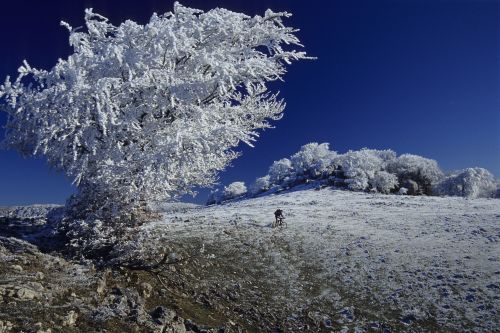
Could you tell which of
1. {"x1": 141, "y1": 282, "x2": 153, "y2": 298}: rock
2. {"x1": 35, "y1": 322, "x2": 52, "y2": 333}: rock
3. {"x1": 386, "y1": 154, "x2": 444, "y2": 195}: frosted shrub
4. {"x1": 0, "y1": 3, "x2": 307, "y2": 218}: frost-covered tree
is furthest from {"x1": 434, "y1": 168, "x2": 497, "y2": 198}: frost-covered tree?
{"x1": 35, "y1": 322, "x2": 52, "y2": 333}: rock

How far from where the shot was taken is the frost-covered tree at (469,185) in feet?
216

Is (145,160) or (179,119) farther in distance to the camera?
(179,119)

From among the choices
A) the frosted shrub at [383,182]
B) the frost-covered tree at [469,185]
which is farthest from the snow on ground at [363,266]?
the frost-covered tree at [469,185]

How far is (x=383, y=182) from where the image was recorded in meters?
59.3

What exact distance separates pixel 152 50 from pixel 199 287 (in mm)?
8683

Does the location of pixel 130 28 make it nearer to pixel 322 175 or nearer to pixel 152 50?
pixel 152 50

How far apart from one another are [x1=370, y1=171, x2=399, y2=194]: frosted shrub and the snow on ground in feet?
93.0

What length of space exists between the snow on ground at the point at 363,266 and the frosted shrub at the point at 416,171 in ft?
119

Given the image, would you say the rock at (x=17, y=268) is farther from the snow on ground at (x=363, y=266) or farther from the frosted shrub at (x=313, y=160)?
the frosted shrub at (x=313, y=160)

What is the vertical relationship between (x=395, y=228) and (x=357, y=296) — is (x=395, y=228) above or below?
above

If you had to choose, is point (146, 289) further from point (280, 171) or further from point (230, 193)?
point (230, 193)

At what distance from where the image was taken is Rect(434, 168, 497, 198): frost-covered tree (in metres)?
65.9

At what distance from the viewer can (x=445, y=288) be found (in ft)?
58.1

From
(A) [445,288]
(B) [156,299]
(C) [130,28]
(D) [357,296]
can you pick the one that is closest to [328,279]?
(D) [357,296]
